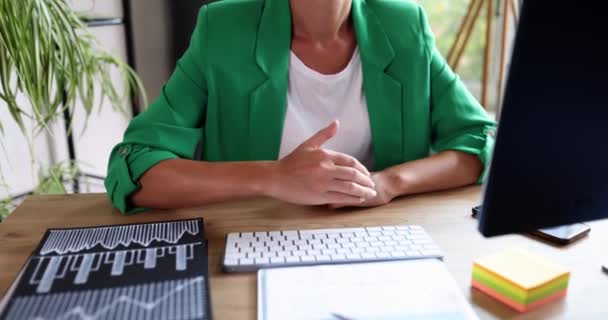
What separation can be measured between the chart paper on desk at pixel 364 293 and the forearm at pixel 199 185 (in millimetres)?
256

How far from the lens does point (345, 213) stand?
93cm

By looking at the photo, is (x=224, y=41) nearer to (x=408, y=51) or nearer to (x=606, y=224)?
(x=408, y=51)

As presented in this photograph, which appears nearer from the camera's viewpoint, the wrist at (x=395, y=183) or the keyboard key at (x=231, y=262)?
the keyboard key at (x=231, y=262)

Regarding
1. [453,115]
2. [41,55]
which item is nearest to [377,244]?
[453,115]

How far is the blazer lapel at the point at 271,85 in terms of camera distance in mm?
1156

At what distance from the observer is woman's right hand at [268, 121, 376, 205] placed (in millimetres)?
886

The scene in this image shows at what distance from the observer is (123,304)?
601mm

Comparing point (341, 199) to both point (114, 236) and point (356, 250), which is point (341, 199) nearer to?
point (356, 250)

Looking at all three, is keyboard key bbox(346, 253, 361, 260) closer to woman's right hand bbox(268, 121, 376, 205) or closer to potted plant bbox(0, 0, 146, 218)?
woman's right hand bbox(268, 121, 376, 205)

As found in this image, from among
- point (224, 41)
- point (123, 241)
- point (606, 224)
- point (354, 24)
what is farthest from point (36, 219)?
point (606, 224)

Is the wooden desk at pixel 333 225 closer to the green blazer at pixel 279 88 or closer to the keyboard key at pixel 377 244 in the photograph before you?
the keyboard key at pixel 377 244

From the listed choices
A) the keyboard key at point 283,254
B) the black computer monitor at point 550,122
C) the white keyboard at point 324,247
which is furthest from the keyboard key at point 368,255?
the black computer monitor at point 550,122

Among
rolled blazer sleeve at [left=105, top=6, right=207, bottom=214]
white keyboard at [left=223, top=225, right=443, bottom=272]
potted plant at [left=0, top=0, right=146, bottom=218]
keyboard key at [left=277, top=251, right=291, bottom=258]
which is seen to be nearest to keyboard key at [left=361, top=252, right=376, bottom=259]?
white keyboard at [left=223, top=225, right=443, bottom=272]

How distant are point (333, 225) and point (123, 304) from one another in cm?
38
